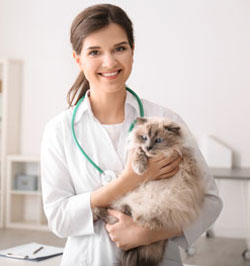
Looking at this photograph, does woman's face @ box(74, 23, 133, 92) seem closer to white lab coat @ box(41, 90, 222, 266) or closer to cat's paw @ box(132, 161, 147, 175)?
white lab coat @ box(41, 90, 222, 266)

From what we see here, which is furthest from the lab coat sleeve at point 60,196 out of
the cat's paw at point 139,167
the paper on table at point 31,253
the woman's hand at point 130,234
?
the paper on table at point 31,253

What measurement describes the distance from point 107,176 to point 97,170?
2.1 inches

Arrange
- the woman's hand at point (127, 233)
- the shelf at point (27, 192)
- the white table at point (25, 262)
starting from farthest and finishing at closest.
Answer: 1. the shelf at point (27, 192)
2. the white table at point (25, 262)
3. the woman's hand at point (127, 233)

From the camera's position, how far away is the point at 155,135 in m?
1.58

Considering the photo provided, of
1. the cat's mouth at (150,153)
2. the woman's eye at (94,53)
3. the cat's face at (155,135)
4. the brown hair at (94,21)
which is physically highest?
the brown hair at (94,21)

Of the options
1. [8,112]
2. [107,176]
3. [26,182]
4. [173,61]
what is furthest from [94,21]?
[8,112]

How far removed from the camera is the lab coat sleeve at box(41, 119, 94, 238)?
152cm

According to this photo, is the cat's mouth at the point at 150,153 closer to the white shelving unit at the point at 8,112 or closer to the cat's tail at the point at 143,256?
the cat's tail at the point at 143,256

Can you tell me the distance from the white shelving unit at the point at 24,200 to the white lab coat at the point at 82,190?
4.07 metres

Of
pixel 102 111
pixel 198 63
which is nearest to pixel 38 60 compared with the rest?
pixel 198 63

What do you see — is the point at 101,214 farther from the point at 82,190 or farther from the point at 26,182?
the point at 26,182

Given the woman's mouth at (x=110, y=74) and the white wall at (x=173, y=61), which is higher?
the white wall at (x=173, y=61)

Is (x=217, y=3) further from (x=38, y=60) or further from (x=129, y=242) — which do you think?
(x=129, y=242)

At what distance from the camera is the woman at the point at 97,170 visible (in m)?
1.50
